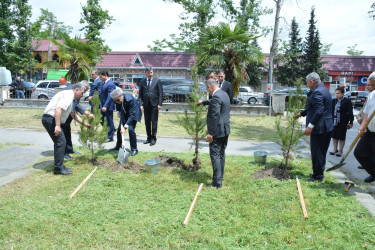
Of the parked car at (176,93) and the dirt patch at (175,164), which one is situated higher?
the parked car at (176,93)

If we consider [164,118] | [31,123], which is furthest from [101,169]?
[164,118]

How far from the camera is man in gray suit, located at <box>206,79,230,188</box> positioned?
15.8 ft

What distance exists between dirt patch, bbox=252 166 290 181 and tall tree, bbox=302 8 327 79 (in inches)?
1383

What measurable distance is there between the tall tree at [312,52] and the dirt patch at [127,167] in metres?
36.1

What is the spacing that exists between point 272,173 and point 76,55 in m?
9.87

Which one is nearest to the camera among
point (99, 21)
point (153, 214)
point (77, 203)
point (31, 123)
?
point (153, 214)

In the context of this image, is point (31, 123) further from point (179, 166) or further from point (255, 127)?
point (255, 127)

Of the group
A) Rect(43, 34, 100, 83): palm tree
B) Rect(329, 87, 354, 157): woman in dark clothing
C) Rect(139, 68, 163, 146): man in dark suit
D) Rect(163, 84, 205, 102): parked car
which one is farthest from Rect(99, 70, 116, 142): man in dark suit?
Rect(163, 84, 205, 102): parked car

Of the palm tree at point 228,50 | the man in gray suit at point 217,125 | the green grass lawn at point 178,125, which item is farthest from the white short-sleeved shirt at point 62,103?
the palm tree at point 228,50

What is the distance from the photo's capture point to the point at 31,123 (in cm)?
1169

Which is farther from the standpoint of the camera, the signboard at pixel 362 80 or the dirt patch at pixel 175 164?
the signboard at pixel 362 80

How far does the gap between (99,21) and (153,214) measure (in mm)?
30779

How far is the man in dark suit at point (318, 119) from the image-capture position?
5027 millimetres

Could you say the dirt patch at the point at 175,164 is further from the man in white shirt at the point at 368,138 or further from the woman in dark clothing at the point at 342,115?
the woman in dark clothing at the point at 342,115
